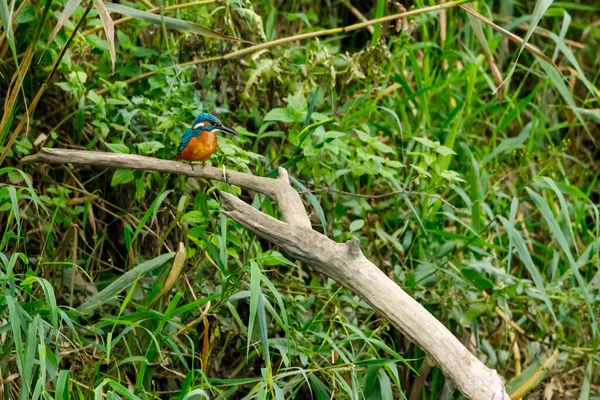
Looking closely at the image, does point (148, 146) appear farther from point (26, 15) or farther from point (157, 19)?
point (26, 15)

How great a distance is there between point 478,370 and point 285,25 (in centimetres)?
258

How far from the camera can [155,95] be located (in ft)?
12.0

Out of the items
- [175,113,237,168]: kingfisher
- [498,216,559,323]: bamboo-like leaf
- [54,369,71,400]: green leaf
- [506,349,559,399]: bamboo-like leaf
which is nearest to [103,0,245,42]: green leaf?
[175,113,237,168]: kingfisher

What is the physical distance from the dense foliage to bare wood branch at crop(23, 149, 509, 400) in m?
0.38

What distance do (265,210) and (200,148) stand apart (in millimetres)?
680

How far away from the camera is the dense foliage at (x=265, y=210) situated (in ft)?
10.4

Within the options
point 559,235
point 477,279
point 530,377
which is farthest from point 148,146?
point 530,377

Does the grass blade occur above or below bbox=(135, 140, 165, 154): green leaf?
below

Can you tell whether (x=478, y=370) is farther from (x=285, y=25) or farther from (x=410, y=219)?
(x=285, y=25)

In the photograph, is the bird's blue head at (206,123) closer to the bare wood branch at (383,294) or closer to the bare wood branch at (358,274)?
the bare wood branch at (358,274)

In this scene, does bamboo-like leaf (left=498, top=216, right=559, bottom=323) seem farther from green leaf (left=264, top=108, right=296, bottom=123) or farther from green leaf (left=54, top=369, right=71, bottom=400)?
green leaf (left=54, top=369, right=71, bottom=400)

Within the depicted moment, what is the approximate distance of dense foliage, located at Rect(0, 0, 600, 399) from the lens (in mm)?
3158

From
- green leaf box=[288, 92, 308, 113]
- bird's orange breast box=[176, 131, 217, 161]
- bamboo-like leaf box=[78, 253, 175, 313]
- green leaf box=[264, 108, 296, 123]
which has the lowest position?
bamboo-like leaf box=[78, 253, 175, 313]

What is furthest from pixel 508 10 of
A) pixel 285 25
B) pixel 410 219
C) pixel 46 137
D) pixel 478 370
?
pixel 478 370
